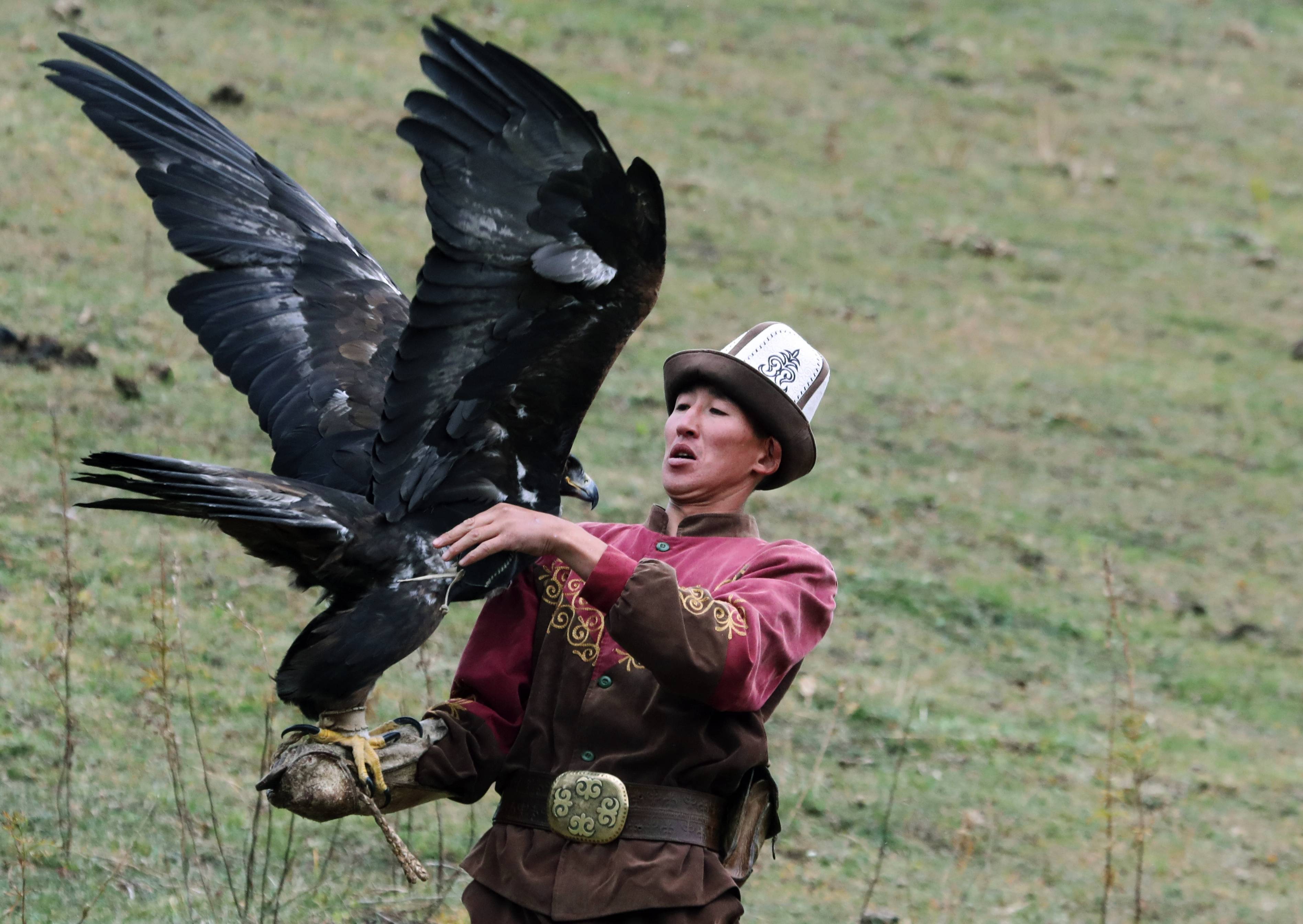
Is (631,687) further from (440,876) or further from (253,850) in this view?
(440,876)

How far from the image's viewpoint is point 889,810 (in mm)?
4430

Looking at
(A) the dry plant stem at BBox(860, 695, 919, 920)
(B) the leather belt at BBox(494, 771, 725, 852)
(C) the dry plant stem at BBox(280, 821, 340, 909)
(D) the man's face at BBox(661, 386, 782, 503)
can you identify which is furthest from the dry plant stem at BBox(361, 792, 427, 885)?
(A) the dry plant stem at BBox(860, 695, 919, 920)

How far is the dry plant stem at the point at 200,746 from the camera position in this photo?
3807mm

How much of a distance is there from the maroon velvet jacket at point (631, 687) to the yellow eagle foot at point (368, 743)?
0.25 ft

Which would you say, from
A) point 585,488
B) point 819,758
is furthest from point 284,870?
point 819,758

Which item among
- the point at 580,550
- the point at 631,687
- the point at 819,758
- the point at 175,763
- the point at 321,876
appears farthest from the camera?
the point at 819,758

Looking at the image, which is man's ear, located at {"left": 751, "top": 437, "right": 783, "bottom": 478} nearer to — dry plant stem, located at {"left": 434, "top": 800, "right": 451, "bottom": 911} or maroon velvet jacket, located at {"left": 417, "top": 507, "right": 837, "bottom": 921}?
maroon velvet jacket, located at {"left": 417, "top": 507, "right": 837, "bottom": 921}

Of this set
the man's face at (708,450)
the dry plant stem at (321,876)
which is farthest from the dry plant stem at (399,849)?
the dry plant stem at (321,876)

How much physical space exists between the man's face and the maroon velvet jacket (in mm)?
67

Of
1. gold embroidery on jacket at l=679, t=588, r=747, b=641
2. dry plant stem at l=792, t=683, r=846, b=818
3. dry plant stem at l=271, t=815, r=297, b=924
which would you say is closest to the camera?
gold embroidery on jacket at l=679, t=588, r=747, b=641

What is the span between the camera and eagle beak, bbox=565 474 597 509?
374 centimetres

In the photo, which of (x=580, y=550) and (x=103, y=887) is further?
(x=103, y=887)

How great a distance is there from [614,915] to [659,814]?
191mm

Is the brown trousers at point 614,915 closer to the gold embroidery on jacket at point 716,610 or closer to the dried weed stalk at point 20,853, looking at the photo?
the gold embroidery on jacket at point 716,610
